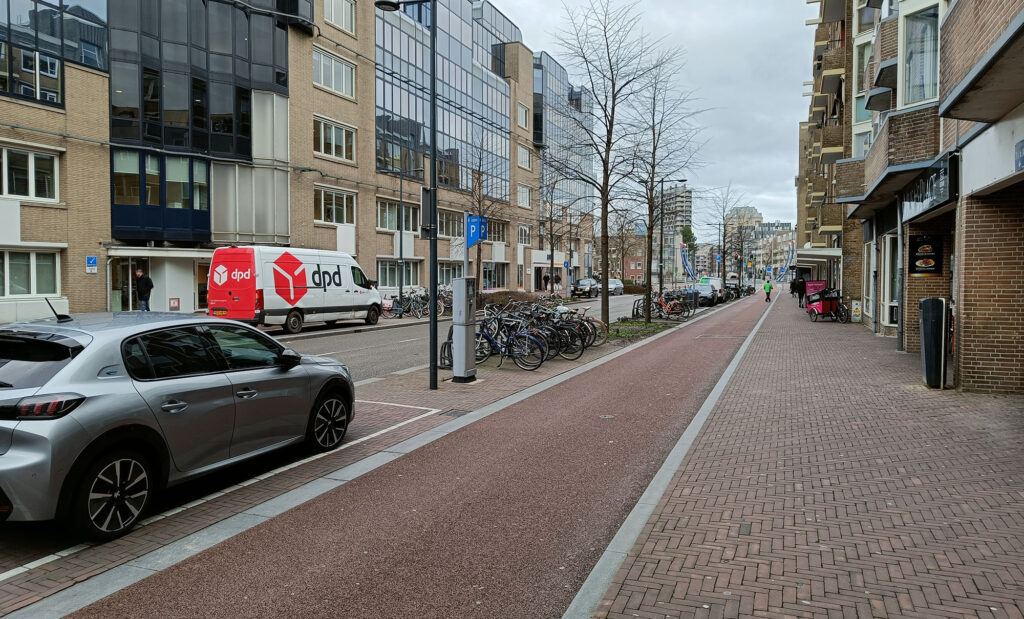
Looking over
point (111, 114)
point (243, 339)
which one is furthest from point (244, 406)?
point (111, 114)

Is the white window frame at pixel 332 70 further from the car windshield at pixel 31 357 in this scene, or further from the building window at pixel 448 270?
the car windshield at pixel 31 357

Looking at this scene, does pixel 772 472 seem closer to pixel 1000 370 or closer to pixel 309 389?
pixel 309 389

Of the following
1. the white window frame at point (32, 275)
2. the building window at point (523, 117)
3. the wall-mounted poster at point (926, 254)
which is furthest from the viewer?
the building window at point (523, 117)

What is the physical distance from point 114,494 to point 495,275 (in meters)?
48.1

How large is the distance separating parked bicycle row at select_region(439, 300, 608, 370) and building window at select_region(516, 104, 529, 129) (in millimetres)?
43028

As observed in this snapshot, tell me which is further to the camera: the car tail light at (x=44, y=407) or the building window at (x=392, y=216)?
the building window at (x=392, y=216)

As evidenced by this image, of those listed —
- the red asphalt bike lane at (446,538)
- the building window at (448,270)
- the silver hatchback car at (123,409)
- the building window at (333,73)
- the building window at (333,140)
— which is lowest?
the red asphalt bike lane at (446,538)

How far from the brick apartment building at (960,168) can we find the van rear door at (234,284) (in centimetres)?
1599

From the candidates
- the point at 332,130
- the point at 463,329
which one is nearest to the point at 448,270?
the point at 332,130

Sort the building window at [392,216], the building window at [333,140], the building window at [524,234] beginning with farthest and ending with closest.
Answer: the building window at [524,234] → the building window at [392,216] → the building window at [333,140]

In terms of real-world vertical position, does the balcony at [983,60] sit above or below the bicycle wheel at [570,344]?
above

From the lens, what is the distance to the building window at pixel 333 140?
31.7 metres

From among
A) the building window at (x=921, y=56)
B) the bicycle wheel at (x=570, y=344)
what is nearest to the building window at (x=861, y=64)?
the building window at (x=921, y=56)

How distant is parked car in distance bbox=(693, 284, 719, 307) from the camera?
4134cm
